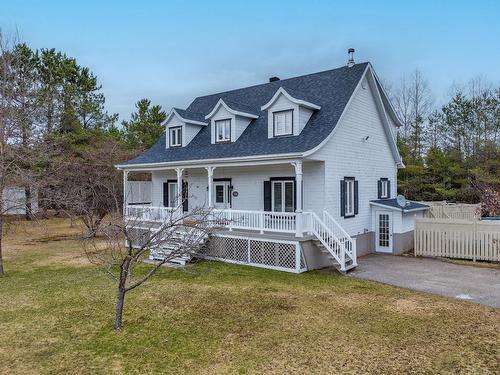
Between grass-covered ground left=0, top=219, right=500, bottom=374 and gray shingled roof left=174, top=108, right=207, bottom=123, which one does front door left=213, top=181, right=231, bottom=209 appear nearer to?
gray shingled roof left=174, top=108, right=207, bottom=123

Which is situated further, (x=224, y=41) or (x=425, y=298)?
(x=224, y=41)

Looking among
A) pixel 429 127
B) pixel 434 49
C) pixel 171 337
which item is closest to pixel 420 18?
pixel 434 49

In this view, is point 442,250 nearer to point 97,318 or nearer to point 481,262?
point 481,262

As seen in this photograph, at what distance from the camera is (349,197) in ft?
49.1

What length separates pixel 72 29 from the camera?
19.8 m

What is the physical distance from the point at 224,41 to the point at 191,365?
25133 mm

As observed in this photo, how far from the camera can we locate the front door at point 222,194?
16.6 metres

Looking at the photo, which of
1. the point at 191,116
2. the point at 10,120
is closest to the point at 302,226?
the point at 191,116

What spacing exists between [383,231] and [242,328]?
10.7 metres

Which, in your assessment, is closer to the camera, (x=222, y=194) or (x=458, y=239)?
(x=458, y=239)

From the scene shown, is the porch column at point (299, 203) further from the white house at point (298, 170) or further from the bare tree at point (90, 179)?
the bare tree at point (90, 179)

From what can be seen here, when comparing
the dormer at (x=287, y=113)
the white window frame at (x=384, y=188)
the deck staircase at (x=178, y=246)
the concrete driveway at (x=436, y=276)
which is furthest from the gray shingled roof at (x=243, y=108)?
the concrete driveway at (x=436, y=276)

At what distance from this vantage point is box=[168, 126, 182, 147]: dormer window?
1872 centimetres

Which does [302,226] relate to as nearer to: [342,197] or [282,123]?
[342,197]
